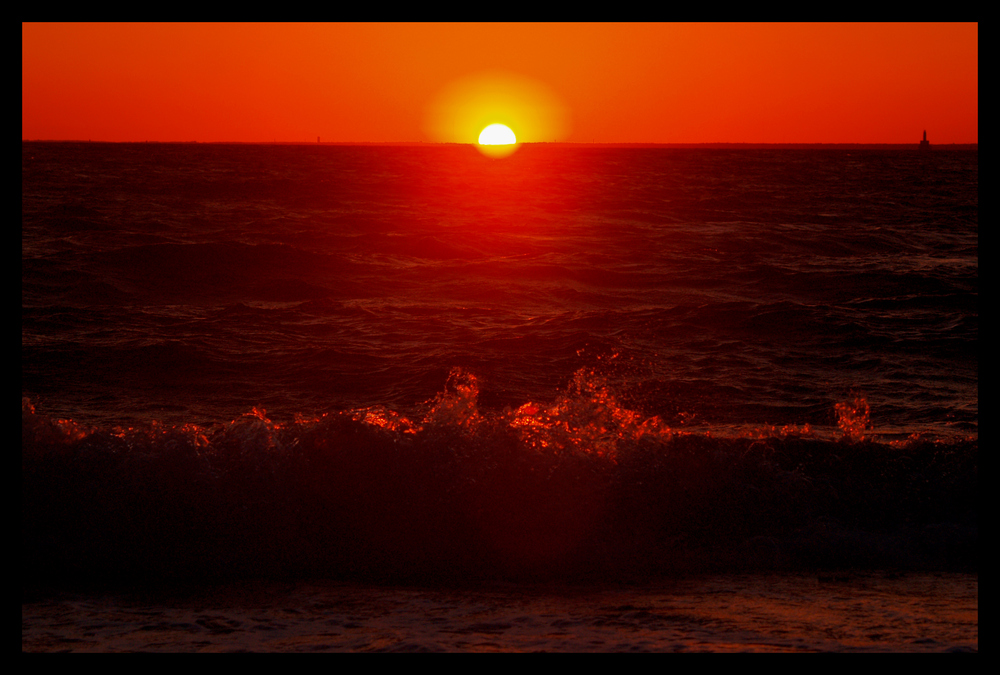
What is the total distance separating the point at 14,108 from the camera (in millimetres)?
2246

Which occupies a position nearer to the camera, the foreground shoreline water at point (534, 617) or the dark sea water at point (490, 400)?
the foreground shoreline water at point (534, 617)

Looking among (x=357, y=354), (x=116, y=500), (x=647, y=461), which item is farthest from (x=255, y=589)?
(x=357, y=354)

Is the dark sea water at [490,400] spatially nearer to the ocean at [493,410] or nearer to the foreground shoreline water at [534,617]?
the ocean at [493,410]

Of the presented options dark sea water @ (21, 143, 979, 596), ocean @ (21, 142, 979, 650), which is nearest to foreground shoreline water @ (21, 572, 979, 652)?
ocean @ (21, 142, 979, 650)

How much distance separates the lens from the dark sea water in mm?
5082

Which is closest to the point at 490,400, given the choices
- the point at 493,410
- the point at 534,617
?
the point at 493,410

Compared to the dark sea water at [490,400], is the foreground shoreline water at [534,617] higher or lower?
lower

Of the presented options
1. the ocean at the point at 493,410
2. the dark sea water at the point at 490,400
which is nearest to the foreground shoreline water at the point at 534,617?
the ocean at the point at 493,410

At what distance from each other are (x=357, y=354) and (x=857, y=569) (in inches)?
239

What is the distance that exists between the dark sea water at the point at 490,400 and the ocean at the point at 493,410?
0.03m

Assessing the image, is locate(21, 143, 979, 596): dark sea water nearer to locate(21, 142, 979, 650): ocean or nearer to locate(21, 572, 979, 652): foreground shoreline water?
locate(21, 142, 979, 650): ocean

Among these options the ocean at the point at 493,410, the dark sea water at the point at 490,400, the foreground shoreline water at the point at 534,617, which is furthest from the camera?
the dark sea water at the point at 490,400

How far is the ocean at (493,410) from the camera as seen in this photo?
491 centimetres
